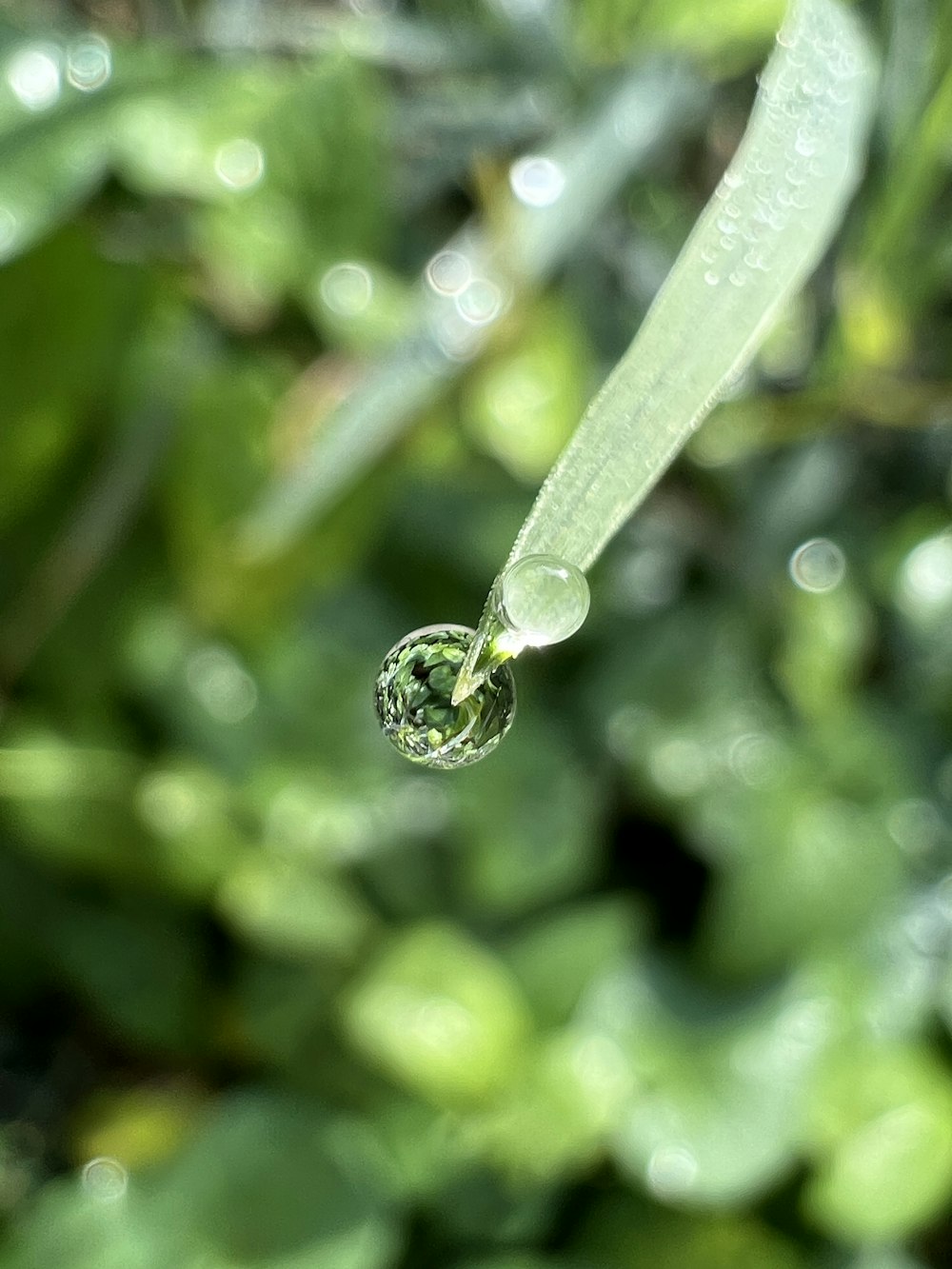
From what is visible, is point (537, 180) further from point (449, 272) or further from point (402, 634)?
point (402, 634)

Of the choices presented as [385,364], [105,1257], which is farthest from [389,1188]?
[385,364]

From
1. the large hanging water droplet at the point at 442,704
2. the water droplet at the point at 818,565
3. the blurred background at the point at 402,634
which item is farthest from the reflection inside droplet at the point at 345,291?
the large hanging water droplet at the point at 442,704

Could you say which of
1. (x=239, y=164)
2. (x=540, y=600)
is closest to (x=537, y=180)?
(x=239, y=164)

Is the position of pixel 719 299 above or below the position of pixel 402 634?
below

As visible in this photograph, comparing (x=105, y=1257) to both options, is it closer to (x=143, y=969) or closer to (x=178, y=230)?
(x=143, y=969)

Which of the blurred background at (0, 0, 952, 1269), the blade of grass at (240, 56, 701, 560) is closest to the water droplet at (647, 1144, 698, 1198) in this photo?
the blurred background at (0, 0, 952, 1269)

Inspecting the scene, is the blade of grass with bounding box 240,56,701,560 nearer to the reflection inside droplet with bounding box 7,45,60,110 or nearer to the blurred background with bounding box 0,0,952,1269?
the blurred background with bounding box 0,0,952,1269
